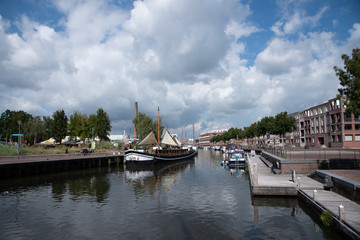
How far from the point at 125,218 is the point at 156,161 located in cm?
3873

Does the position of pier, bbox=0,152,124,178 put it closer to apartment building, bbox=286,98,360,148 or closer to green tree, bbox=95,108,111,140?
green tree, bbox=95,108,111,140

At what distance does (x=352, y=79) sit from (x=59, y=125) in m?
72.2

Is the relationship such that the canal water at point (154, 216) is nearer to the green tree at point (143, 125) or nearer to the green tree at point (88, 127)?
the green tree at point (88, 127)

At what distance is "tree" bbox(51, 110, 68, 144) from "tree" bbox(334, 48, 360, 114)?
71106 millimetres

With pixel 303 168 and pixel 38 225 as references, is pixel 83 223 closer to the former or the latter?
pixel 38 225

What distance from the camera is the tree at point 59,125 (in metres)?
72.6

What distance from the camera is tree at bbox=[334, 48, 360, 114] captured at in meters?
18.1

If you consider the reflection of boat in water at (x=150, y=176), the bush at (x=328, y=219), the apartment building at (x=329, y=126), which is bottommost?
the reflection of boat in water at (x=150, y=176)

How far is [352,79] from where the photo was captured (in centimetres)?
1966

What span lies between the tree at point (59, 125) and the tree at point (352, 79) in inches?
2799

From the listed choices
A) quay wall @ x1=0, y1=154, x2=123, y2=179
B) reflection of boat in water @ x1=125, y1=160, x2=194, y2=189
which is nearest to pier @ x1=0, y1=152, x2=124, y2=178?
quay wall @ x1=0, y1=154, x2=123, y2=179

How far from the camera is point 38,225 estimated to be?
50.3 feet

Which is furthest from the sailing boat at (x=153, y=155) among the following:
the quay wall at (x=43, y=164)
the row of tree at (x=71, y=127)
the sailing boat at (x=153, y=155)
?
the row of tree at (x=71, y=127)

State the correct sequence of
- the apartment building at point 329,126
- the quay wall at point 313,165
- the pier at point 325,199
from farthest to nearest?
the apartment building at point 329,126
the quay wall at point 313,165
the pier at point 325,199
